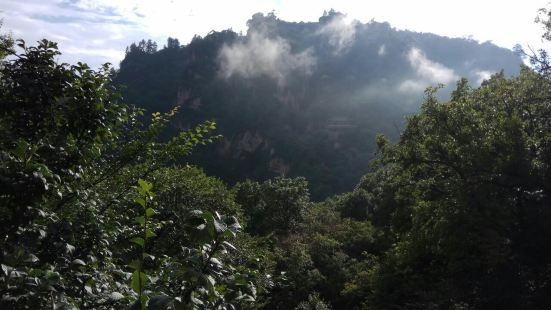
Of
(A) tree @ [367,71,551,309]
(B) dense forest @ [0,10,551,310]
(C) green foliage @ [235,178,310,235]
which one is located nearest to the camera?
(B) dense forest @ [0,10,551,310]

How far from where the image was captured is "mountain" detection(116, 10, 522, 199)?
110438 mm

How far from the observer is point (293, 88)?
136750 mm

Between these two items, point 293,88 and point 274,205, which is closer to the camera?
point 274,205

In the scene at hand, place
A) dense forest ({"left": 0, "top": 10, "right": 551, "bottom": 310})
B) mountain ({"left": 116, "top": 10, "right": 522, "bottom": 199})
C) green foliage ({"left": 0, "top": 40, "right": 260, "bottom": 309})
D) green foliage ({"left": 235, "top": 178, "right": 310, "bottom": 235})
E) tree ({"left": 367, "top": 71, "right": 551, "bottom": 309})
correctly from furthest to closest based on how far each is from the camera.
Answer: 1. mountain ({"left": 116, "top": 10, "right": 522, "bottom": 199})
2. green foliage ({"left": 235, "top": 178, "right": 310, "bottom": 235})
3. tree ({"left": 367, "top": 71, "right": 551, "bottom": 309})
4. dense forest ({"left": 0, "top": 10, "right": 551, "bottom": 310})
5. green foliage ({"left": 0, "top": 40, "right": 260, "bottom": 309})

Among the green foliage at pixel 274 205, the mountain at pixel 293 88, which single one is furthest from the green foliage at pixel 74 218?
the mountain at pixel 293 88

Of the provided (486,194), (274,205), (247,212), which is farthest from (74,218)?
(274,205)

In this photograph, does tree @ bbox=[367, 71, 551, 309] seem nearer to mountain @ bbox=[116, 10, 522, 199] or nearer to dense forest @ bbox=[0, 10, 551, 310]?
dense forest @ bbox=[0, 10, 551, 310]

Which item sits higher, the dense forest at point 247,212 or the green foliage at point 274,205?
the dense forest at point 247,212

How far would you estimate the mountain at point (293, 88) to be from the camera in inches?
4348

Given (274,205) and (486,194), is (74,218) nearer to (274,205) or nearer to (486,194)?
(486,194)

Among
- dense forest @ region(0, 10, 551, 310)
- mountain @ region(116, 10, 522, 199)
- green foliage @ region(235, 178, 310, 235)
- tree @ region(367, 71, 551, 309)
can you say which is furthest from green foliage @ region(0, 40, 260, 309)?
mountain @ region(116, 10, 522, 199)

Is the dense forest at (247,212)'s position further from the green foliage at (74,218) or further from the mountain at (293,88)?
the mountain at (293,88)

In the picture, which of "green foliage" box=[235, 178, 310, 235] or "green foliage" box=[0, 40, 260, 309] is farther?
"green foliage" box=[235, 178, 310, 235]

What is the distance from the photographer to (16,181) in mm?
2879
